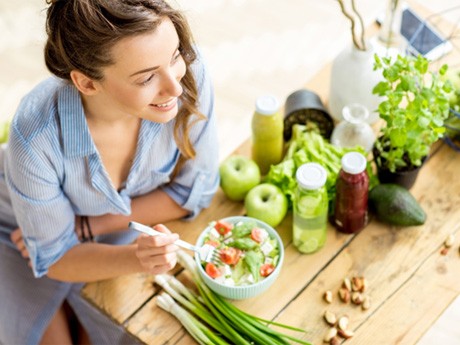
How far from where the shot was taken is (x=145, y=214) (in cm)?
191

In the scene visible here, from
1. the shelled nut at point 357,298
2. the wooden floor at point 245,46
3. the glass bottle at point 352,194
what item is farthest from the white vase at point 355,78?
the wooden floor at point 245,46

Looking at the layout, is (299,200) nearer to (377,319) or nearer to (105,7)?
(377,319)

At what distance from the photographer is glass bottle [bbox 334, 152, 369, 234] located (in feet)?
5.62

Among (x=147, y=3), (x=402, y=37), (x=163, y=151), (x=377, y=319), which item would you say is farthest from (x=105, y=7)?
(x=402, y=37)

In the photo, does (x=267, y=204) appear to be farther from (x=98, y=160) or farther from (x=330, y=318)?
(x=98, y=160)

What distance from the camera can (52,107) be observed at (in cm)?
163

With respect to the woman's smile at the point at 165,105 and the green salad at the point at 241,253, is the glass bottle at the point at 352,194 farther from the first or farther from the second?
the woman's smile at the point at 165,105

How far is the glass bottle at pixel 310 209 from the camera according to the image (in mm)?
1680

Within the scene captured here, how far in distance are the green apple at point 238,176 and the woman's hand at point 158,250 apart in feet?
1.11

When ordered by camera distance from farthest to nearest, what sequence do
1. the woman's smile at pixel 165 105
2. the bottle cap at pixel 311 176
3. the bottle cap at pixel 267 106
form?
the bottle cap at pixel 267 106
the bottle cap at pixel 311 176
the woman's smile at pixel 165 105

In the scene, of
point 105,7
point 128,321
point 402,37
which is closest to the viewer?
point 105,7

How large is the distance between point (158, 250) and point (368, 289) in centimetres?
55

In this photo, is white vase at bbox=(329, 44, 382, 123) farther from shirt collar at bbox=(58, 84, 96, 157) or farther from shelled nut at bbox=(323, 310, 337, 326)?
shirt collar at bbox=(58, 84, 96, 157)

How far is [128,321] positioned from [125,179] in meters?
0.38
